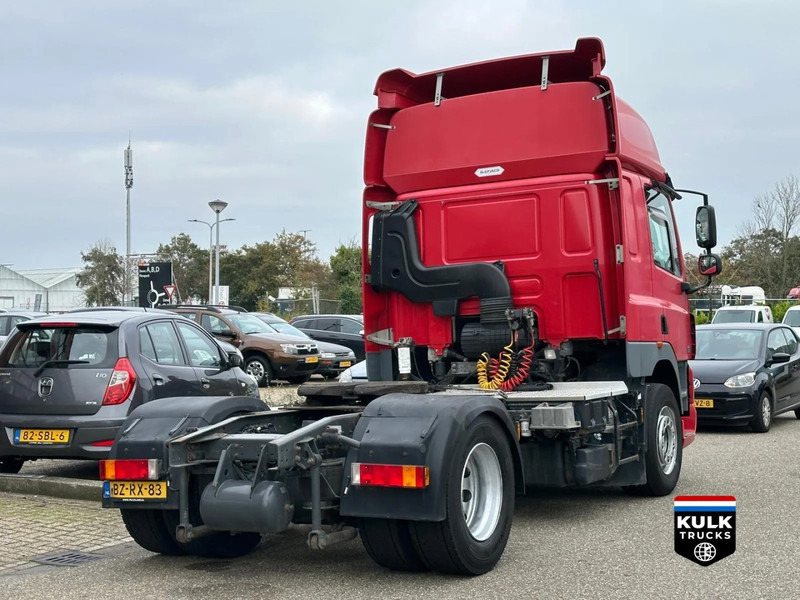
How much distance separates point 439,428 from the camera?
18.4 ft

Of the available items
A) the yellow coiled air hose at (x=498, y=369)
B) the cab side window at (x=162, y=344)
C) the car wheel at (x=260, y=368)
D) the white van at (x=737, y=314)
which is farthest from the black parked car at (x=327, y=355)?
the yellow coiled air hose at (x=498, y=369)

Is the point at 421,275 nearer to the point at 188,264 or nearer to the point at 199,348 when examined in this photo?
the point at 199,348

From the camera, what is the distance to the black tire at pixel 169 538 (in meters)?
6.41

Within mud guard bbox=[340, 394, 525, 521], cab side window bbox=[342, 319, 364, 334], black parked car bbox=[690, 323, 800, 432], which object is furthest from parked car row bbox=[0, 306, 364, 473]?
cab side window bbox=[342, 319, 364, 334]

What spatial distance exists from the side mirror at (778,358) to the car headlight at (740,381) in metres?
0.77

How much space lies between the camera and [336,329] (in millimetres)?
29656

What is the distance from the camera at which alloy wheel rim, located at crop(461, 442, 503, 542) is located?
6.04 m

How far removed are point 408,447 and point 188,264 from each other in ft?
248

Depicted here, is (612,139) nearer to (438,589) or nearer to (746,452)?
(438,589)

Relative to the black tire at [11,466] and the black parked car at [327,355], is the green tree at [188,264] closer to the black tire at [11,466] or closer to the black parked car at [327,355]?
the black parked car at [327,355]

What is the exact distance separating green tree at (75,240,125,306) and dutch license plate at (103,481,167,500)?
54.0 metres

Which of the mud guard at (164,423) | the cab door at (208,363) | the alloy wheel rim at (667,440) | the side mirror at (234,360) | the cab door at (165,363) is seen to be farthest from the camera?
the side mirror at (234,360)

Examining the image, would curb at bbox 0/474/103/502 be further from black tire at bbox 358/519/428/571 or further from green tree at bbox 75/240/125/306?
green tree at bbox 75/240/125/306

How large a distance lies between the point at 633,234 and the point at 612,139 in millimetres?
804
